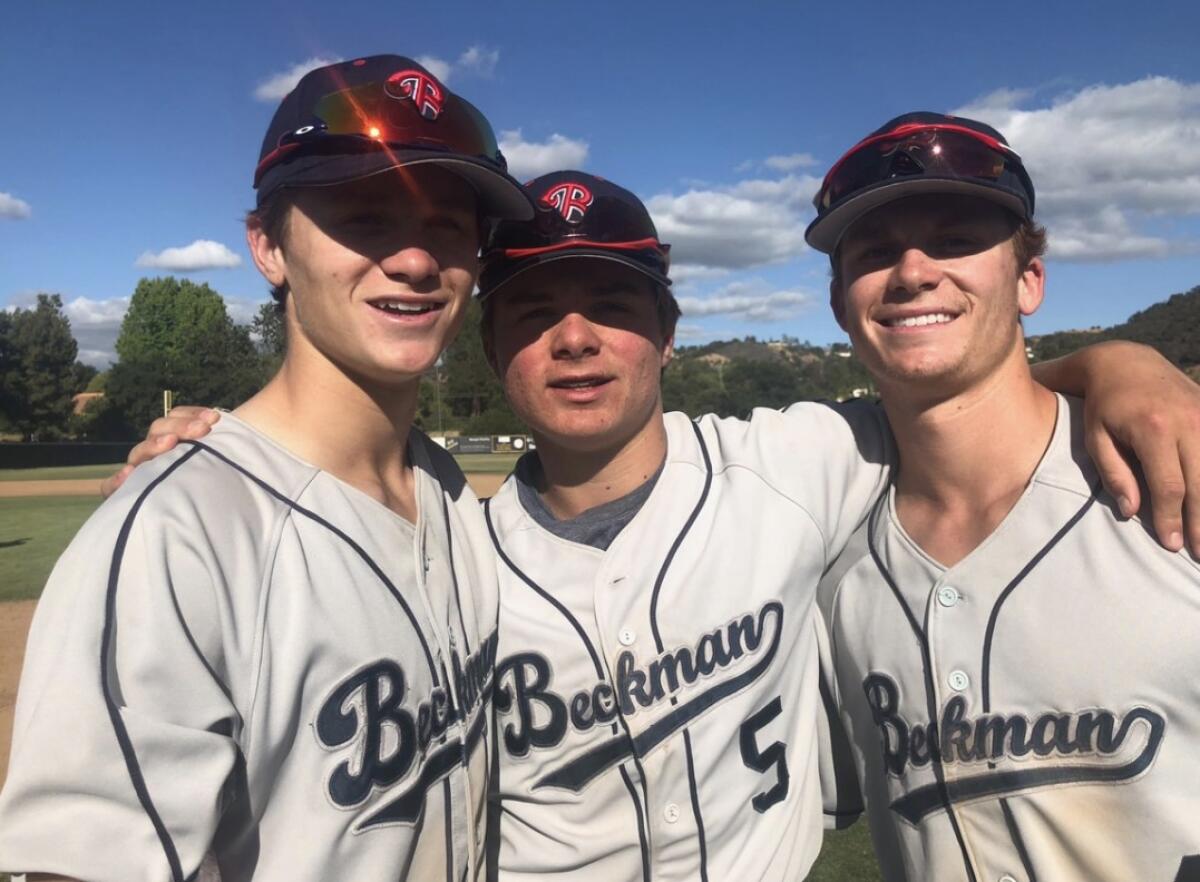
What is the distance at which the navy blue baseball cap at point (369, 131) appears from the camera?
5.87 feet

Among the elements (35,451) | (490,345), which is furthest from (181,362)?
(490,345)

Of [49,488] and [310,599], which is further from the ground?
[310,599]

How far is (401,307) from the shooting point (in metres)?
1.89

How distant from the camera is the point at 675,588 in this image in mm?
2197

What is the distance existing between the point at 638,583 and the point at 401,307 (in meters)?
0.91

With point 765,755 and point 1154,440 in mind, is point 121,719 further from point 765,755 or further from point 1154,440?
point 1154,440

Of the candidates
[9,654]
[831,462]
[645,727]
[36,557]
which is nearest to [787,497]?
[831,462]

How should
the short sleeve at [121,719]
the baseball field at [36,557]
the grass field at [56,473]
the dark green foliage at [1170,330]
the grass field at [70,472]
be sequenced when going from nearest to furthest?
1. the short sleeve at [121,719]
2. the baseball field at [36,557]
3. the grass field at [70,472]
4. the grass field at [56,473]
5. the dark green foliage at [1170,330]

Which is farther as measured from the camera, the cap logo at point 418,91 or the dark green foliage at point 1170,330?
the dark green foliage at point 1170,330

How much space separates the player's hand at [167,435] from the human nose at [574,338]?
2.87 ft

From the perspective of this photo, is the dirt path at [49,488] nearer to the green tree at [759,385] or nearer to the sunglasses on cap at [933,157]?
Result: the sunglasses on cap at [933,157]

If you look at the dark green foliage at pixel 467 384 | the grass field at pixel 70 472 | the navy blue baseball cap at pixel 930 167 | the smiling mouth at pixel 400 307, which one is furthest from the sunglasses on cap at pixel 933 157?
the dark green foliage at pixel 467 384

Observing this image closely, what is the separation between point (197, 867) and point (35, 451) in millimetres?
40818

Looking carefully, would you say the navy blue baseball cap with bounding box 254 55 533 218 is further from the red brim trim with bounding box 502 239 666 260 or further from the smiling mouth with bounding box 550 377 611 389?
the smiling mouth with bounding box 550 377 611 389
